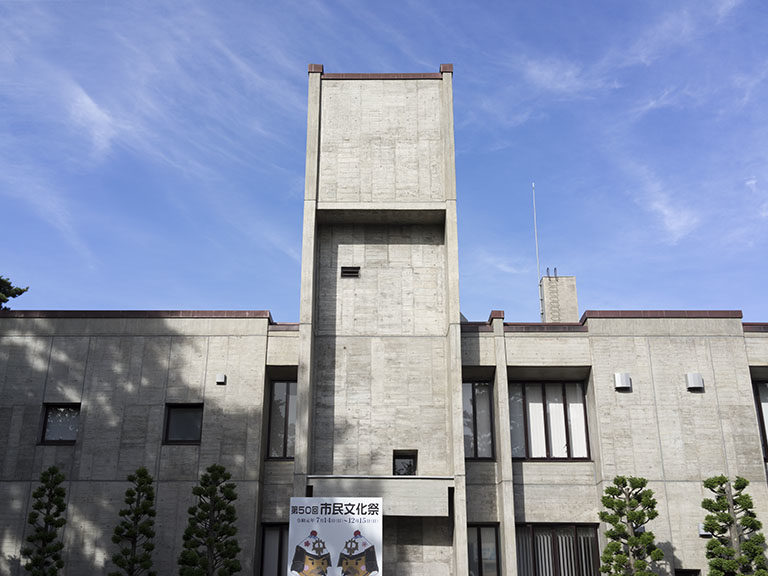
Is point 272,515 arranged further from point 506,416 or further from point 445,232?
point 445,232

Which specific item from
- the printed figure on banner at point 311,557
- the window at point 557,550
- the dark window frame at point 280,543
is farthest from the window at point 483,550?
the dark window frame at point 280,543

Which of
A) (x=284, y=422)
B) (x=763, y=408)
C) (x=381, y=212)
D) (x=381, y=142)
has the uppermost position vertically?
(x=381, y=142)

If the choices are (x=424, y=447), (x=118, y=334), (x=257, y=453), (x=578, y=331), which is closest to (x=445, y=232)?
(x=578, y=331)

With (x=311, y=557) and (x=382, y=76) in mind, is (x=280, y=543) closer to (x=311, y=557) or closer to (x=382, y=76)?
(x=311, y=557)

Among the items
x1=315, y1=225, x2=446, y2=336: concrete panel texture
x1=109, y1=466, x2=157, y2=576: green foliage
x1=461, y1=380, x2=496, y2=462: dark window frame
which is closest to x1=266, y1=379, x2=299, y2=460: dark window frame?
x1=315, y1=225, x2=446, y2=336: concrete panel texture

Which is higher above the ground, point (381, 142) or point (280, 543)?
point (381, 142)

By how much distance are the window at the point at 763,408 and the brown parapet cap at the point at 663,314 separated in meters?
2.48

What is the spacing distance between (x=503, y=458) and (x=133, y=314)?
11387mm

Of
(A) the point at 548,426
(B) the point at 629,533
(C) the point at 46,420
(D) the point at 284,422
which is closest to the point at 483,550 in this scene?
(B) the point at 629,533

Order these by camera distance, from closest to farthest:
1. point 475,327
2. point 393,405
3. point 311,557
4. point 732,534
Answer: point 311,557 < point 732,534 < point 393,405 < point 475,327

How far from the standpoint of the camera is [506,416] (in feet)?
66.7

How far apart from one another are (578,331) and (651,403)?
9.16 ft

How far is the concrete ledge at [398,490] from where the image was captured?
1903 cm

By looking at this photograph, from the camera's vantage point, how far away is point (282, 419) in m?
21.5
